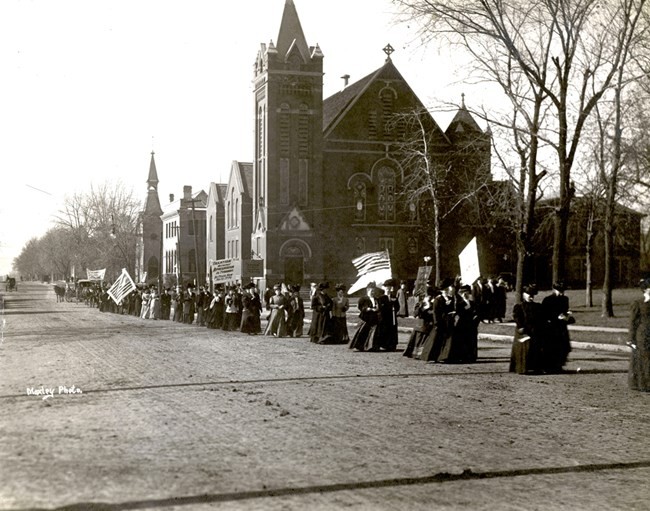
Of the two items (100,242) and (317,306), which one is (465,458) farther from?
(100,242)

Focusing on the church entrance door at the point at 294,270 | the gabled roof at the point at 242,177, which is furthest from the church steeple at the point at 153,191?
the church entrance door at the point at 294,270

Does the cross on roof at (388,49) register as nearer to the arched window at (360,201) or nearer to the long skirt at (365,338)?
the arched window at (360,201)

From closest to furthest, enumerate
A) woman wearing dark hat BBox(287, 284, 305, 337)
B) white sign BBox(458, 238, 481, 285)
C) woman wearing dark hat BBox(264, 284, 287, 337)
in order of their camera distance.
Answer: white sign BBox(458, 238, 481, 285) → woman wearing dark hat BBox(264, 284, 287, 337) → woman wearing dark hat BBox(287, 284, 305, 337)

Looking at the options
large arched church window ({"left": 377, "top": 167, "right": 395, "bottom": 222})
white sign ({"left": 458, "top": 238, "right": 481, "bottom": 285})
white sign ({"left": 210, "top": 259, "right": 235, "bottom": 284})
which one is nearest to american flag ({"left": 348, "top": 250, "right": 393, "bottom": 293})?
white sign ({"left": 458, "top": 238, "right": 481, "bottom": 285})

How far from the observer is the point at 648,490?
6.59 m

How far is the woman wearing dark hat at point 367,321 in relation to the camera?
1952 centimetres

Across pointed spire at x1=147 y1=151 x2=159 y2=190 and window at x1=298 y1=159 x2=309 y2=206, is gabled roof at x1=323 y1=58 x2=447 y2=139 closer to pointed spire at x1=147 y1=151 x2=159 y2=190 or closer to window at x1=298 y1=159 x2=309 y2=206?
window at x1=298 y1=159 x2=309 y2=206

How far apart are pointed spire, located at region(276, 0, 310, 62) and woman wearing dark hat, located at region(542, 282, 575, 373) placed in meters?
44.8

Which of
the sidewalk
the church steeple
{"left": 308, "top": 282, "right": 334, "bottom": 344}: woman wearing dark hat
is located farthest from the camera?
the church steeple

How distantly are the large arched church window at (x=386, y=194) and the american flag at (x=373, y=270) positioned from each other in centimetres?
3751

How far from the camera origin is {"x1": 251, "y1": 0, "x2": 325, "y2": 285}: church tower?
2206 inches

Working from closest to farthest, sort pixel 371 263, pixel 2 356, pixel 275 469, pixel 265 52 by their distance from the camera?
pixel 275 469 < pixel 2 356 < pixel 371 263 < pixel 265 52

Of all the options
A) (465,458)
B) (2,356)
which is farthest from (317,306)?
(465,458)

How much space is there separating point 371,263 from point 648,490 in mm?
14793
